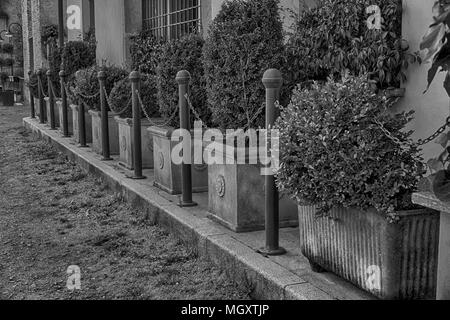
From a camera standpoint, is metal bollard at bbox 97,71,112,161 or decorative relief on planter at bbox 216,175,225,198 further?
metal bollard at bbox 97,71,112,161

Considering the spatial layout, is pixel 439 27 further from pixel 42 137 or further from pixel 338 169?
pixel 42 137

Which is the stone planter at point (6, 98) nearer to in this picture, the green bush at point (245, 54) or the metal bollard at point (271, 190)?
the green bush at point (245, 54)

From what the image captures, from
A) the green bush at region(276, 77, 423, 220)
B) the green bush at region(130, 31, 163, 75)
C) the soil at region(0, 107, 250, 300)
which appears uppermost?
the green bush at region(130, 31, 163, 75)

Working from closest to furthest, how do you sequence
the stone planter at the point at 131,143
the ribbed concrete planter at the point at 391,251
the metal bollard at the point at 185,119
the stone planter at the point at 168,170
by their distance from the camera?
1. the ribbed concrete planter at the point at 391,251
2. the metal bollard at the point at 185,119
3. the stone planter at the point at 168,170
4. the stone planter at the point at 131,143

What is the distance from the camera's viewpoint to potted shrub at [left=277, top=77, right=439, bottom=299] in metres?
2.81

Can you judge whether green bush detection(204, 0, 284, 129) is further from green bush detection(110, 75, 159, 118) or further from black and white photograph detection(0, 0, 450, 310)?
green bush detection(110, 75, 159, 118)

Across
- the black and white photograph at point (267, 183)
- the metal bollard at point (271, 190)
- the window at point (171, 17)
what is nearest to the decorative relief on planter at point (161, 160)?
the black and white photograph at point (267, 183)

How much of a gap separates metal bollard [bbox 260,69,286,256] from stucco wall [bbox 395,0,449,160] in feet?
3.52

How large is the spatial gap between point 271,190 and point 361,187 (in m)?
0.98

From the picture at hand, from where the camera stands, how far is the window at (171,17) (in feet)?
30.5

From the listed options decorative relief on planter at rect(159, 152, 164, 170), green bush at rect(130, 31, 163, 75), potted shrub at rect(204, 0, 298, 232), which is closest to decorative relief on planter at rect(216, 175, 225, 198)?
potted shrub at rect(204, 0, 298, 232)

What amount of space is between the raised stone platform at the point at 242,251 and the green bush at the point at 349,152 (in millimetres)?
469

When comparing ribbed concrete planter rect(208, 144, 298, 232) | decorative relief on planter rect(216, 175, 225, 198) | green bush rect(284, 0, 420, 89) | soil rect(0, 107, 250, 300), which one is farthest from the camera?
decorative relief on planter rect(216, 175, 225, 198)

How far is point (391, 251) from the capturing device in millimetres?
2791
